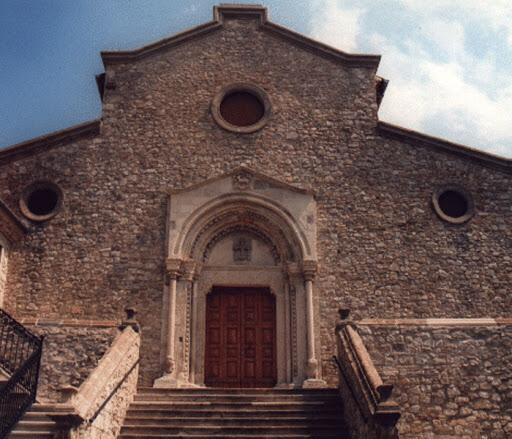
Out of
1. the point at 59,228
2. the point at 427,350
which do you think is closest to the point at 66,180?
the point at 59,228

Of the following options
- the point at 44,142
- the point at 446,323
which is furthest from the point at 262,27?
the point at 446,323

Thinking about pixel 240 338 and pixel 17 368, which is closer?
pixel 17 368

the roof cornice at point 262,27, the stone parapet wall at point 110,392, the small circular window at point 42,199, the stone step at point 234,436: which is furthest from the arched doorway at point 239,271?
the roof cornice at point 262,27

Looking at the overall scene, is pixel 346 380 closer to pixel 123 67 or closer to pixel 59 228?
pixel 59 228

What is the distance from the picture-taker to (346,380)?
1180 centimetres

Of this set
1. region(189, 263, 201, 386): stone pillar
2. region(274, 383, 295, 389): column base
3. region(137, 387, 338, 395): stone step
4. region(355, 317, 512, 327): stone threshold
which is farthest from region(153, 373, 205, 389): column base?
region(355, 317, 512, 327): stone threshold

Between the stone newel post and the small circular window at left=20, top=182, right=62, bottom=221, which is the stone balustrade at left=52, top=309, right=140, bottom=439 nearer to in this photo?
the stone newel post

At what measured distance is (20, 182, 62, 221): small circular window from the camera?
623 inches

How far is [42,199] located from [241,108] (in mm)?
5451

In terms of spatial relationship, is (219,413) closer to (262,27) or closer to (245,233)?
(245,233)

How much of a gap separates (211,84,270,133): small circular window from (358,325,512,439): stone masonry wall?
6.71m

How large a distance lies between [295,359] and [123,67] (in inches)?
345

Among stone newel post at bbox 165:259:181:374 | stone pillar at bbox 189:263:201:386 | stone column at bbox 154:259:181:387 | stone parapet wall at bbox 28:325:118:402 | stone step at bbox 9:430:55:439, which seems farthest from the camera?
stone pillar at bbox 189:263:201:386

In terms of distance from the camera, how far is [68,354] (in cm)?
1205
